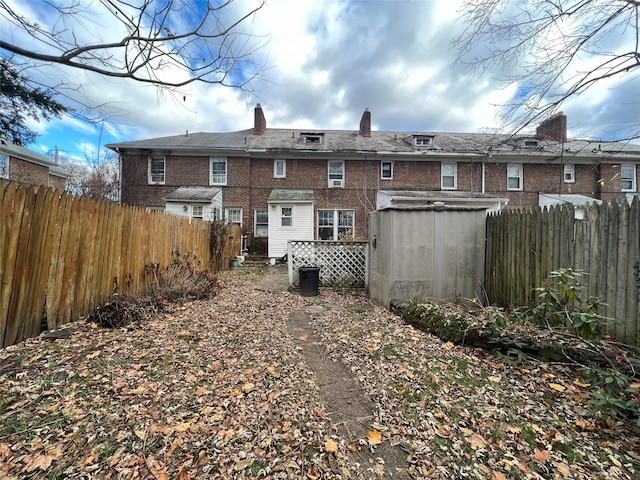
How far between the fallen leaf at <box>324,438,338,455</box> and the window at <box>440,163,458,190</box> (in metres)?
16.5

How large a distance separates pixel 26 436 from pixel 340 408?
7.58ft

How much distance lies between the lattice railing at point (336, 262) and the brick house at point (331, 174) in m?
6.62

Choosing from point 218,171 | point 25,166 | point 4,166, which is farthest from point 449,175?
point 25,166

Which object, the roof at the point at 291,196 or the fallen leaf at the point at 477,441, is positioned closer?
the fallen leaf at the point at 477,441

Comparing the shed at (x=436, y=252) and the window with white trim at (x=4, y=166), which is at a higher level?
the window with white trim at (x=4, y=166)

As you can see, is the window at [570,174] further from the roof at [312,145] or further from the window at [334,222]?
the window at [334,222]

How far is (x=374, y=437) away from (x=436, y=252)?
383 cm

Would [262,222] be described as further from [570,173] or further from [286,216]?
[570,173]

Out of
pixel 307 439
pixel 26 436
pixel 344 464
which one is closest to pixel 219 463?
pixel 307 439

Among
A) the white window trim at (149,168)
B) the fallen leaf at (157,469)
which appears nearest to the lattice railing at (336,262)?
the fallen leaf at (157,469)

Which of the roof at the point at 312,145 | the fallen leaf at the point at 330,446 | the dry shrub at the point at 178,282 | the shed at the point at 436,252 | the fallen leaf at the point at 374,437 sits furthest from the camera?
the roof at the point at 312,145

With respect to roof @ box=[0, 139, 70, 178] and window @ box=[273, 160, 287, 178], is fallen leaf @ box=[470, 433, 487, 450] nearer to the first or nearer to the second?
window @ box=[273, 160, 287, 178]

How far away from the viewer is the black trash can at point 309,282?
7.26m

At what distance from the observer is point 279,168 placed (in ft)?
52.5
